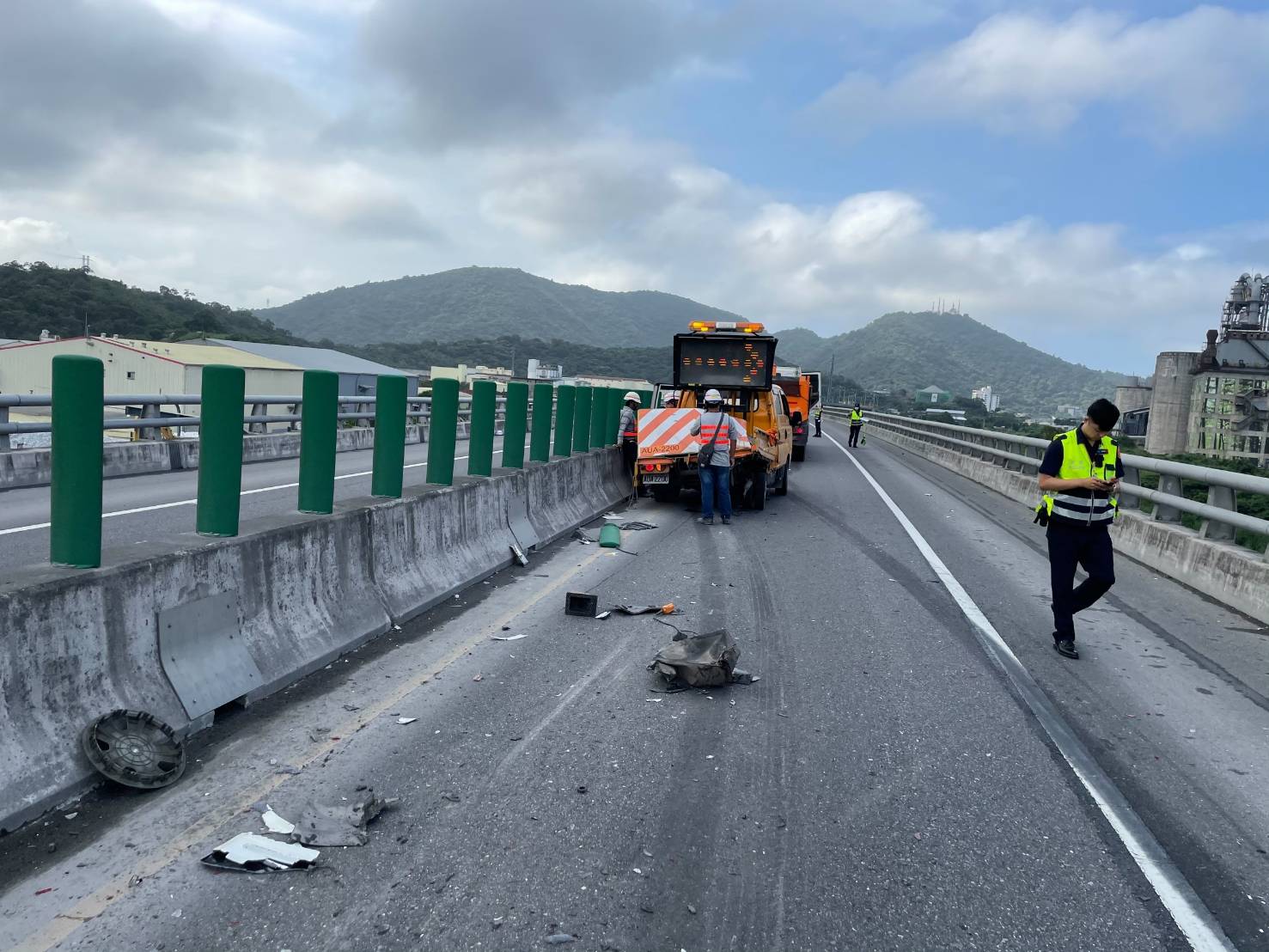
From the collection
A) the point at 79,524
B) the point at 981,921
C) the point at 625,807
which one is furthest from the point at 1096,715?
the point at 79,524

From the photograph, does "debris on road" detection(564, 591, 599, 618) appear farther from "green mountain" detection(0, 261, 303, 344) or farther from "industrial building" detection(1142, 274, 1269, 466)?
"green mountain" detection(0, 261, 303, 344)

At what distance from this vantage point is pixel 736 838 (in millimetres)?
4016

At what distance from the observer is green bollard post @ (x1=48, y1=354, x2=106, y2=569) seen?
4465 mm

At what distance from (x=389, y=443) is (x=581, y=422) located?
7807 mm

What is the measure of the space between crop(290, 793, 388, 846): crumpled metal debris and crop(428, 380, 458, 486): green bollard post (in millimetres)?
5068

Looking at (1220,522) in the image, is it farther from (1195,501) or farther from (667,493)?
(667,493)

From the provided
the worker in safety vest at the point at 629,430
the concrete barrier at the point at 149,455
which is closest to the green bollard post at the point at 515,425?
the concrete barrier at the point at 149,455

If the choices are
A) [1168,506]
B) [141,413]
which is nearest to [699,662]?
[1168,506]

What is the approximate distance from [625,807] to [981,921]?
5.05 ft

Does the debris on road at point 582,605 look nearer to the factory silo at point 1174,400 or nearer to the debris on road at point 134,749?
the debris on road at point 134,749

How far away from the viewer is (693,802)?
14.3 ft

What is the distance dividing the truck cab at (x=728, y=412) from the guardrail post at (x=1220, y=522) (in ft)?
20.8

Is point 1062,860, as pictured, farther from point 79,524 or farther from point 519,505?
point 519,505

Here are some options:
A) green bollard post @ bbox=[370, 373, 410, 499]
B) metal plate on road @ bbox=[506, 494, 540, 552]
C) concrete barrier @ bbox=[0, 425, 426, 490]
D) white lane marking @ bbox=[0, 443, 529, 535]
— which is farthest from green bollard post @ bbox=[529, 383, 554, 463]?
green bollard post @ bbox=[370, 373, 410, 499]
